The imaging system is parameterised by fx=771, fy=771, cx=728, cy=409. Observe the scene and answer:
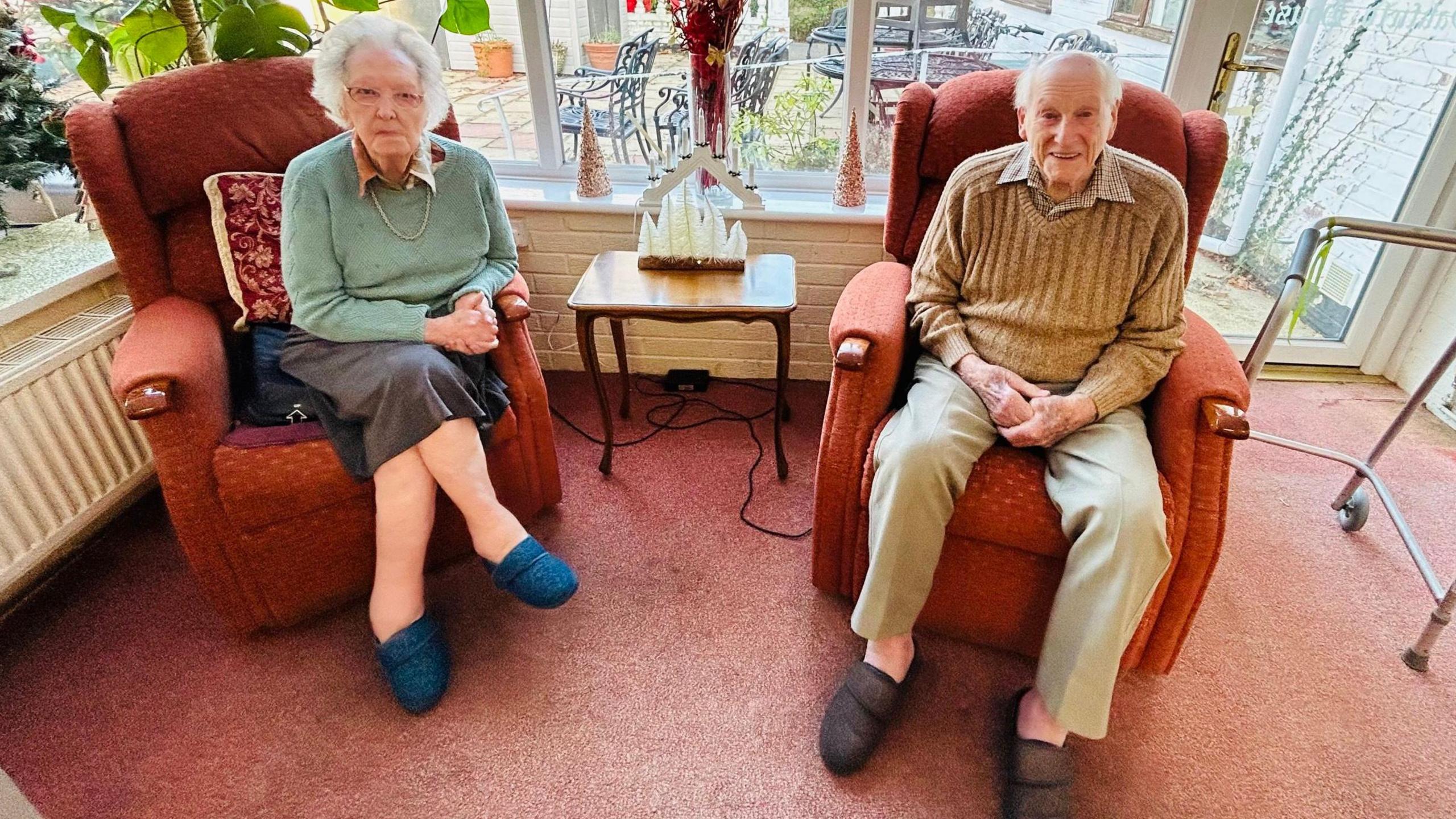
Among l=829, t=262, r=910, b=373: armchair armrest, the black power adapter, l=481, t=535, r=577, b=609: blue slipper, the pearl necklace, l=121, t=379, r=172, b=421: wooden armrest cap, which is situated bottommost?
the black power adapter

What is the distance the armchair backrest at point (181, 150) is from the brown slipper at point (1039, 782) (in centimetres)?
190

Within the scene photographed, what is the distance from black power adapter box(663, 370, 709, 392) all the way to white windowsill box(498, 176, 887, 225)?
537 mm

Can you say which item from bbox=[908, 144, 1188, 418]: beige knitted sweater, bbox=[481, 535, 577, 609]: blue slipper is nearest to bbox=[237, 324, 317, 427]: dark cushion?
bbox=[481, 535, 577, 609]: blue slipper

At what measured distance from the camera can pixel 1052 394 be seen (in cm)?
151

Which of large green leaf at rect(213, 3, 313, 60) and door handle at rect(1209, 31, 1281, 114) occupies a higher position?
large green leaf at rect(213, 3, 313, 60)

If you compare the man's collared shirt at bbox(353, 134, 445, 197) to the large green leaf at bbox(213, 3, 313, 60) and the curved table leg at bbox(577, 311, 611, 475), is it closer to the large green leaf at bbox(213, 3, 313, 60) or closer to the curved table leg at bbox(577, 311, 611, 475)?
the curved table leg at bbox(577, 311, 611, 475)

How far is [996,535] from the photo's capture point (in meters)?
1.38

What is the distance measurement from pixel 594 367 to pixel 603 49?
3.87 ft

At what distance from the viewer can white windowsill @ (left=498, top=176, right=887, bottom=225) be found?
2254 millimetres

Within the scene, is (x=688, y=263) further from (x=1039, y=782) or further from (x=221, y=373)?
(x=1039, y=782)

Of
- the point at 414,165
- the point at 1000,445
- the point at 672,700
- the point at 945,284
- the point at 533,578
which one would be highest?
the point at 414,165

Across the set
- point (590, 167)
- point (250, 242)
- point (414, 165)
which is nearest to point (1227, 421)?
point (414, 165)

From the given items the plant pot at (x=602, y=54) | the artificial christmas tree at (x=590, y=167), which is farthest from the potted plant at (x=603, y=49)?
the artificial christmas tree at (x=590, y=167)

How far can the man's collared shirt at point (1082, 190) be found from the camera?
1436mm
